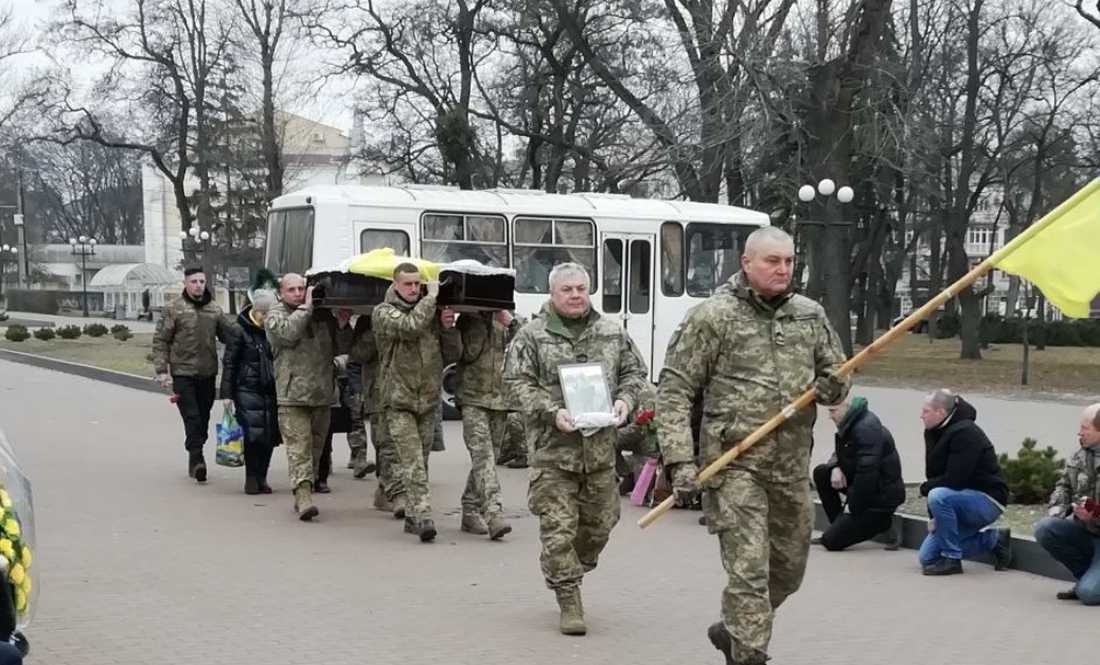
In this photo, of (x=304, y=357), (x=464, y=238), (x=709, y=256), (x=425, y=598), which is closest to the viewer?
(x=425, y=598)

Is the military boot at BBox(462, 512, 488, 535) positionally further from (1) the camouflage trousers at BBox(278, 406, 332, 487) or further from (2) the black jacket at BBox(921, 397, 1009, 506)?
(2) the black jacket at BBox(921, 397, 1009, 506)

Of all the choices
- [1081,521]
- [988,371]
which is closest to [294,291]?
[1081,521]

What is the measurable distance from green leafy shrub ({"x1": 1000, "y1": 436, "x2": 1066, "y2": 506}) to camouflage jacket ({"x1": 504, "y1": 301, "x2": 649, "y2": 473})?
185 inches

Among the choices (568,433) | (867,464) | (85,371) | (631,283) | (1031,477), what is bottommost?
(85,371)

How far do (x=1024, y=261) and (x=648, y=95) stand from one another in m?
28.1

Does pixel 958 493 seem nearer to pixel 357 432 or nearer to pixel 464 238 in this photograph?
pixel 357 432

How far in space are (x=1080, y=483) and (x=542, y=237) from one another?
1260 centimetres

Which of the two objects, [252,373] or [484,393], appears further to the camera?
[252,373]

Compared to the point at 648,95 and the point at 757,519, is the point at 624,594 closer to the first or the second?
the point at 757,519

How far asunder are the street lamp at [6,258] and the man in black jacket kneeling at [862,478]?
82189 millimetres

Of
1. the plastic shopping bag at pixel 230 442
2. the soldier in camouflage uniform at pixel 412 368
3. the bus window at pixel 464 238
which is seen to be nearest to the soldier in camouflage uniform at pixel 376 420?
the soldier in camouflage uniform at pixel 412 368

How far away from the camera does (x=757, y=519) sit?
5504mm

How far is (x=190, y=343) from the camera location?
40.1ft

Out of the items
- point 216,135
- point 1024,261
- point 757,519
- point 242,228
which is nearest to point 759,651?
point 757,519
